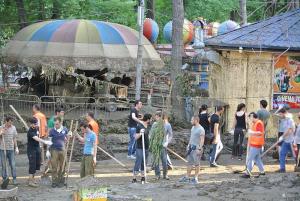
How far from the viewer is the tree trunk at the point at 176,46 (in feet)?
83.5

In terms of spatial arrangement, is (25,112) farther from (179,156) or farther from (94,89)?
(179,156)

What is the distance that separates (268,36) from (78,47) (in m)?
7.80

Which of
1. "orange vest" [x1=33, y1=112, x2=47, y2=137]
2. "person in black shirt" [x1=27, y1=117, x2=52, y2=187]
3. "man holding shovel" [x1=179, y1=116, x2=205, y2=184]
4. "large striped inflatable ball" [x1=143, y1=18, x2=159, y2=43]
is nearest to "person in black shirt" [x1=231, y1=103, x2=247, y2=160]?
"man holding shovel" [x1=179, y1=116, x2=205, y2=184]

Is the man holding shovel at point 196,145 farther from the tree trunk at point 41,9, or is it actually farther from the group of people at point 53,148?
the tree trunk at point 41,9

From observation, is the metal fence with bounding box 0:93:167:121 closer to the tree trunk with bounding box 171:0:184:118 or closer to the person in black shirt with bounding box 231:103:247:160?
the tree trunk with bounding box 171:0:184:118


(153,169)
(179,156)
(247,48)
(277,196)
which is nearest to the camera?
(277,196)

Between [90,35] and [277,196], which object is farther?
[90,35]

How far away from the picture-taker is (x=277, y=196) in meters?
13.9

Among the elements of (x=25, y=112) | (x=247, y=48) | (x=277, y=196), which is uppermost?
(x=247, y=48)

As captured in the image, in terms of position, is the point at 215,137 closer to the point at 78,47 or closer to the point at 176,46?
the point at 176,46

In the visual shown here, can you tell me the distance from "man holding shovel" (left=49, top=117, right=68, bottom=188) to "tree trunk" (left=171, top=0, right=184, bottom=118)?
1038 centimetres

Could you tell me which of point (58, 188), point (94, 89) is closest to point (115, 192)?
point (58, 188)

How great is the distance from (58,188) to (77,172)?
224 centimetres

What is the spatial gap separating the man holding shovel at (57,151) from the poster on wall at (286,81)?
10327 millimetres
